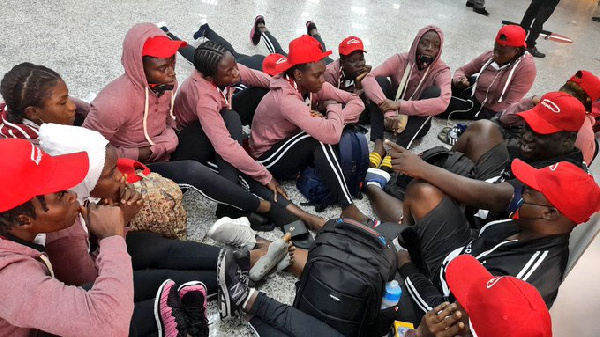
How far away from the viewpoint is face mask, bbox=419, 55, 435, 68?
3002 mm

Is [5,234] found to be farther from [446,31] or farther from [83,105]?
[446,31]

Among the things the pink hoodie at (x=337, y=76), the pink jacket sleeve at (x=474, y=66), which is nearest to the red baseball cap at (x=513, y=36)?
the pink jacket sleeve at (x=474, y=66)

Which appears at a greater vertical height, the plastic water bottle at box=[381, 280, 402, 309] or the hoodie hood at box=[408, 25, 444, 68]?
the hoodie hood at box=[408, 25, 444, 68]

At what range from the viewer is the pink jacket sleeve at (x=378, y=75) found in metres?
3.04

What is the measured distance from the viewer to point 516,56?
10.4ft

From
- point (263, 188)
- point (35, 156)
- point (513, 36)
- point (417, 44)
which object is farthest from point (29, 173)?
point (513, 36)

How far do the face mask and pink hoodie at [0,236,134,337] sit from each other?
2.60 m

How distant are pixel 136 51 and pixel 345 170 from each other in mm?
1326

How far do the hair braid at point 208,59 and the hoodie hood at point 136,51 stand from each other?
0.28 meters

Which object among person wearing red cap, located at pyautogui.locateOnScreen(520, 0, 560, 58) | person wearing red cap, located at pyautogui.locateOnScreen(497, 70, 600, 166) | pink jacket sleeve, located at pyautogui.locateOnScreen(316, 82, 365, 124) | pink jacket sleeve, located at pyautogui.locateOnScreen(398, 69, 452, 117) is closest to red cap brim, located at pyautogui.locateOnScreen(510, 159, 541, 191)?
person wearing red cap, located at pyautogui.locateOnScreen(497, 70, 600, 166)

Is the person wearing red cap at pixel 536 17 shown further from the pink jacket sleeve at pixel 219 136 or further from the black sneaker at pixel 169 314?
the black sneaker at pixel 169 314

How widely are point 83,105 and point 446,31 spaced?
5115mm

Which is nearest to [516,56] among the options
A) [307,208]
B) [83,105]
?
[307,208]

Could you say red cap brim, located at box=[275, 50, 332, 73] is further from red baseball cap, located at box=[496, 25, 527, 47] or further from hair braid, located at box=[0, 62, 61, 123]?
red baseball cap, located at box=[496, 25, 527, 47]
